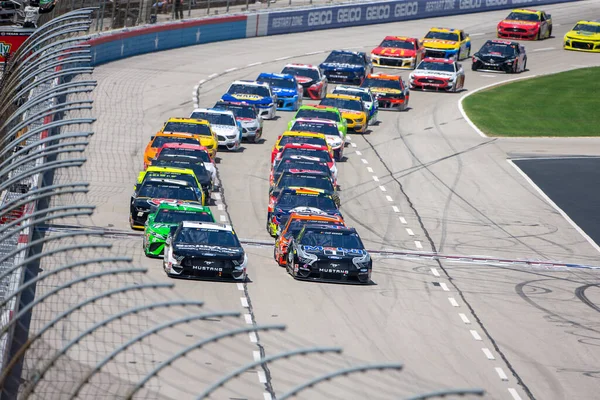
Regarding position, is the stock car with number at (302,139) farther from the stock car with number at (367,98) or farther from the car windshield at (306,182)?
the stock car with number at (367,98)

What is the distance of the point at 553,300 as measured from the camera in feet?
81.6

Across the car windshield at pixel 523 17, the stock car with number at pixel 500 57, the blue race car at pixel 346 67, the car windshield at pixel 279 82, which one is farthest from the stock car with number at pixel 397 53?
the car windshield at pixel 523 17

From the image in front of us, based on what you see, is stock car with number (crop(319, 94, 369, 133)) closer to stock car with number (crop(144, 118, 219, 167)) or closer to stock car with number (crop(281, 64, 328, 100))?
stock car with number (crop(281, 64, 328, 100))

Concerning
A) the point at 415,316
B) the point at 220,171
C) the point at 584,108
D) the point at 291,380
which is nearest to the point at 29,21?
the point at 220,171

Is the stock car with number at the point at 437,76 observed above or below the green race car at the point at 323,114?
below

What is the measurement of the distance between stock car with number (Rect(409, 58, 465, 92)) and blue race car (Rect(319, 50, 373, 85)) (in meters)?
2.04

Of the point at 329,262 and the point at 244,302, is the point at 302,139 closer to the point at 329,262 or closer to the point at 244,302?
the point at 329,262

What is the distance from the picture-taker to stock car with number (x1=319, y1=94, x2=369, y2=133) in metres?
42.7

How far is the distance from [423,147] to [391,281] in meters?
16.7

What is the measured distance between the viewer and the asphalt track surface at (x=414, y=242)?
A: 1975cm

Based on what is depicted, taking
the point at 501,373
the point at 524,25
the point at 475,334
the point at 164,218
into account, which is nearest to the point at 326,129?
the point at 164,218

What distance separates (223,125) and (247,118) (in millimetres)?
2010

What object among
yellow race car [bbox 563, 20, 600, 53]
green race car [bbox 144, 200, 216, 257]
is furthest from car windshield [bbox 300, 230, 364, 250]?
yellow race car [bbox 563, 20, 600, 53]

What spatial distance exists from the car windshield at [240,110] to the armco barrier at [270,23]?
7.84 meters
